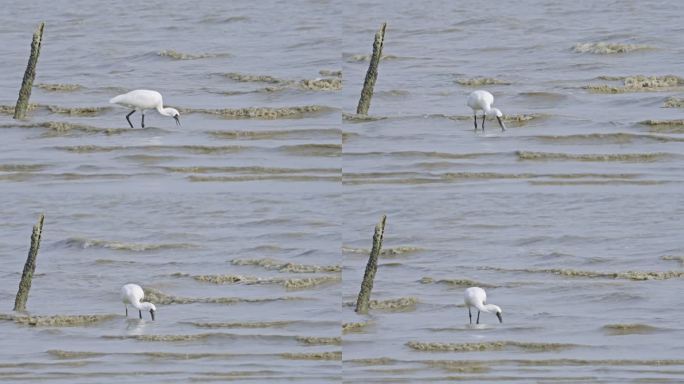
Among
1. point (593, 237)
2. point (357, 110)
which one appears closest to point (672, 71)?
point (593, 237)

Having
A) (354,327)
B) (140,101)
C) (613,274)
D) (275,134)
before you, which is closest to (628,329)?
(613,274)

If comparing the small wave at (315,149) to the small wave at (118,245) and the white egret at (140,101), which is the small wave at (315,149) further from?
the small wave at (118,245)

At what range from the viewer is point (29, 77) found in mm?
16281

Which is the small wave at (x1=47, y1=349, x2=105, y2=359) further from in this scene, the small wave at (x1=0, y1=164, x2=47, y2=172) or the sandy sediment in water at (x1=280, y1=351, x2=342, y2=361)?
the small wave at (x1=0, y1=164, x2=47, y2=172)

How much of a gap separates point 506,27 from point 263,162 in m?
9.33

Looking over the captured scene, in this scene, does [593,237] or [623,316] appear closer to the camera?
[623,316]

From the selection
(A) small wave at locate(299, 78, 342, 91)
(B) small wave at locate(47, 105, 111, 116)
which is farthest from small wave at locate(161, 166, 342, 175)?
(A) small wave at locate(299, 78, 342, 91)

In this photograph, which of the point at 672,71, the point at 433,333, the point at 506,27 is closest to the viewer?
the point at 433,333

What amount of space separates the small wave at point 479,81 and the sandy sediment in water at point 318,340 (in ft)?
19.9

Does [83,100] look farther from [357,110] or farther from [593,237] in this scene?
[593,237]

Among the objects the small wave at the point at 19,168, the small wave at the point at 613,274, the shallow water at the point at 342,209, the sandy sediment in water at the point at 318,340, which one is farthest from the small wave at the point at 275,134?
the sandy sediment in water at the point at 318,340

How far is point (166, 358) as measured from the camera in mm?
13820

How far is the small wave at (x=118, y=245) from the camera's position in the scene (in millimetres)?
18594

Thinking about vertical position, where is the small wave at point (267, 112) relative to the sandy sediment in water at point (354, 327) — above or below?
above
